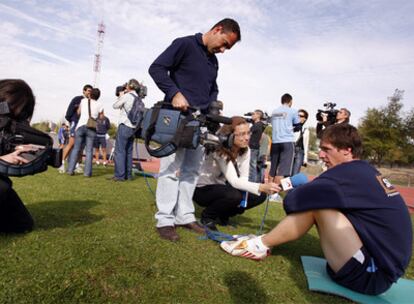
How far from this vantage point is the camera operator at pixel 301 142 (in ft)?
25.7

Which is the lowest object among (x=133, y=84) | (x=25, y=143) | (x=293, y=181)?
(x=293, y=181)

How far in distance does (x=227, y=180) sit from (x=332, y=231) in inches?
63.8

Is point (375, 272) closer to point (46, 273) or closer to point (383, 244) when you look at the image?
point (383, 244)

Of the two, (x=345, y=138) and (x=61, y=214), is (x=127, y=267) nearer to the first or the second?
(x=61, y=214)

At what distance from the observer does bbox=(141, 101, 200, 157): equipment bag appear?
287 centimetres

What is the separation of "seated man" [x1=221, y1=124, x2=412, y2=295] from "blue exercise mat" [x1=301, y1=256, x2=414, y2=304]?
2.3 inches

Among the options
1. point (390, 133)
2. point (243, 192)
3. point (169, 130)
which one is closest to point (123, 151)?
point (243, 192)

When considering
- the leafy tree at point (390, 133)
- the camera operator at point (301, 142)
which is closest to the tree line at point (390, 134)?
the leafy tree at point (390, 133)

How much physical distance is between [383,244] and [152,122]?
2013mm

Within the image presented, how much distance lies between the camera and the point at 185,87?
3.31 metres

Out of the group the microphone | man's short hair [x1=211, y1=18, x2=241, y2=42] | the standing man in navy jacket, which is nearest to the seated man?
the microphone

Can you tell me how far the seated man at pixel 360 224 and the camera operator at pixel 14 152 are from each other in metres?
1.98

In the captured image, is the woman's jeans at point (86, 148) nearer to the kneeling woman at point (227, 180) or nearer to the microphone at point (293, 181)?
the kneeling woman at point (227, 180)

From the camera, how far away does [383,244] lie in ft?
7.19
